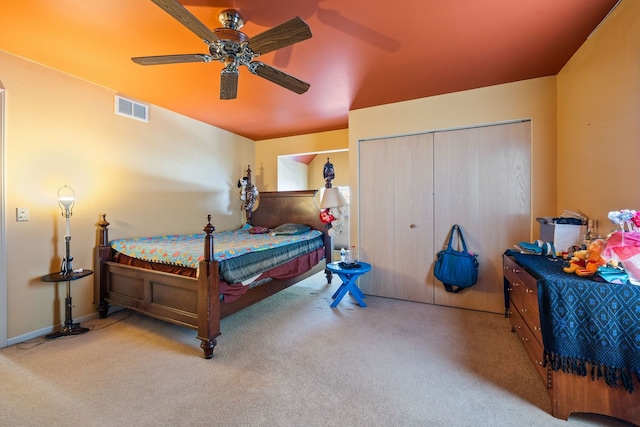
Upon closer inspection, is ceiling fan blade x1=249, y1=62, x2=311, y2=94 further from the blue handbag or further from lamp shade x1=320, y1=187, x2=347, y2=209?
the blue handbag

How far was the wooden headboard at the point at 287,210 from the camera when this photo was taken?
4.36 metres

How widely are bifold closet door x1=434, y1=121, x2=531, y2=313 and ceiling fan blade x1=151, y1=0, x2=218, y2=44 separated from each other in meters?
2.61

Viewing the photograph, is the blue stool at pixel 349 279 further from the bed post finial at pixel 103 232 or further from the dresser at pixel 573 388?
the bed post finial at pixel 103 232

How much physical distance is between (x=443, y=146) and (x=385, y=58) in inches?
52.4

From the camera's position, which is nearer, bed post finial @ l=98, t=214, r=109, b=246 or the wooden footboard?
the wooden footboard

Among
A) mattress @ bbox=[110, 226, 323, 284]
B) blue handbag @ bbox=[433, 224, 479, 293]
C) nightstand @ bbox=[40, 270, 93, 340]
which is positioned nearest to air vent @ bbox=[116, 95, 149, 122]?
mattress @ bbox=[110, 226, 323, 284]

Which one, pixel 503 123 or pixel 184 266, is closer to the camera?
pixel 184 266

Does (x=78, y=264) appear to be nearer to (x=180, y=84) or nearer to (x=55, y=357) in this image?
(x=55, y=357)

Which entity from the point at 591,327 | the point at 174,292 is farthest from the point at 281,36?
the point at 591,327

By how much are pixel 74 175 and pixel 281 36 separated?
2.65m

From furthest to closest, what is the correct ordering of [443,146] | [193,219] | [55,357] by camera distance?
[193,219] < [443,146] < [55,357]

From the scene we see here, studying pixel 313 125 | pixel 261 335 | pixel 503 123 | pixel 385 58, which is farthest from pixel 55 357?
pixel 503 123

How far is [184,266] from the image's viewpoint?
2.37 meters

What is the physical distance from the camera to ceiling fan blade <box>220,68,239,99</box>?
1992mm
